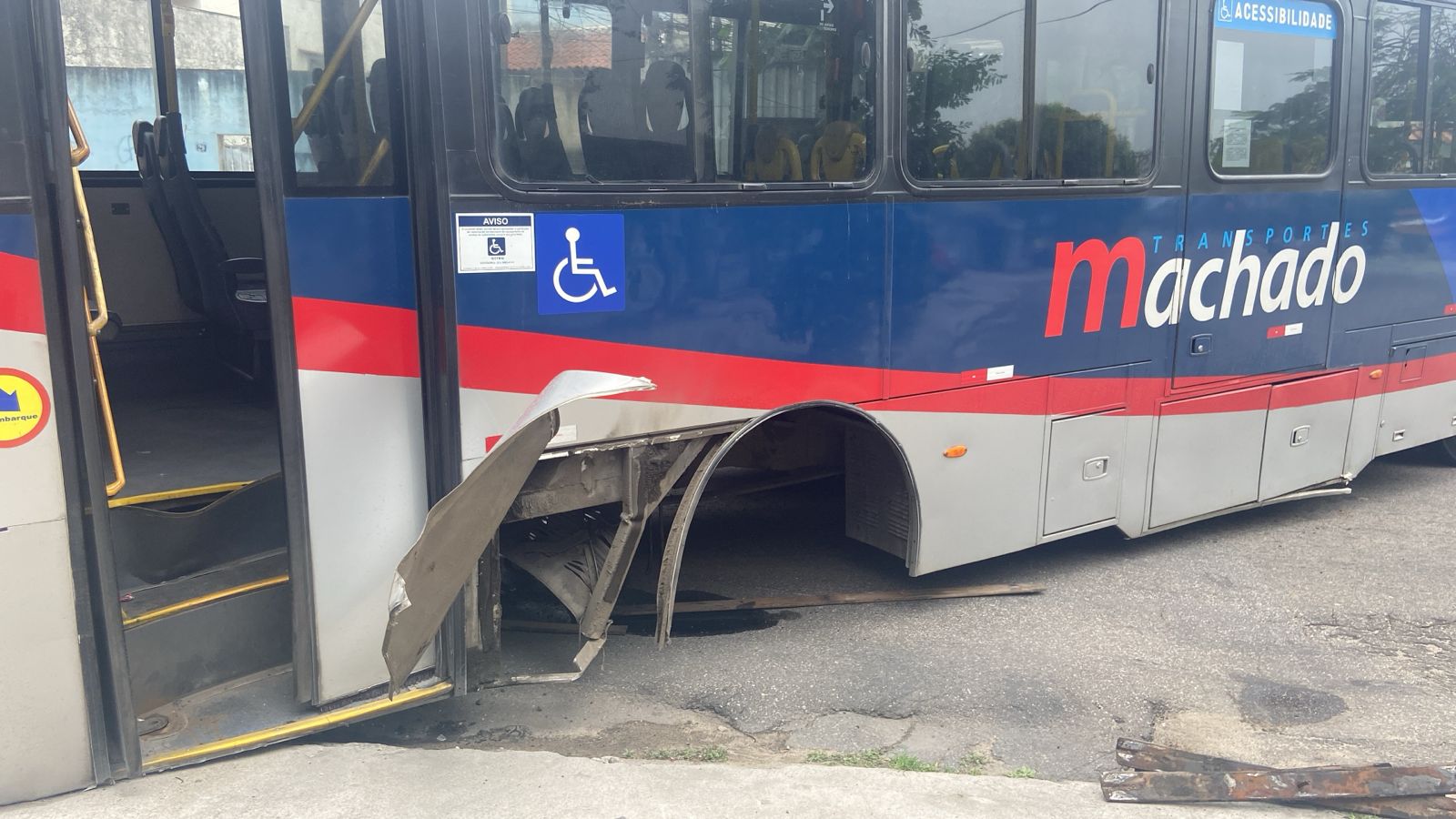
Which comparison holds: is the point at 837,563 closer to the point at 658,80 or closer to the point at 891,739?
the point at 891,739

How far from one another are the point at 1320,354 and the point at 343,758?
5387mm

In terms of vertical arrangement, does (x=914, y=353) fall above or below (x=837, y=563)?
above

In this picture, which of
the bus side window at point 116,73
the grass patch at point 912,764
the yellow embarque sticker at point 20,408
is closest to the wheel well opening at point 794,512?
the grass patch at point 912,764

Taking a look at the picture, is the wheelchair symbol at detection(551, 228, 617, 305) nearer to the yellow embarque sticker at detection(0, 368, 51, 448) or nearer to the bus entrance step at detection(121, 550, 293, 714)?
the bus entrance step at detection(121, 550, 293, 714)

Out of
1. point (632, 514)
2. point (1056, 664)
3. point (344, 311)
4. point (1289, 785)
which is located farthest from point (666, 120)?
point (1289, 785)

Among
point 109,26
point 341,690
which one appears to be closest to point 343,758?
point 341,690

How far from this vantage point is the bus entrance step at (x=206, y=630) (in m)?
3.52

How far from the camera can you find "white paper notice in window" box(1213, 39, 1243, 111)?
5.51m

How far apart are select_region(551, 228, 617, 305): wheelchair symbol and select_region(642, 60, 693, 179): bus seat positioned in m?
0.37

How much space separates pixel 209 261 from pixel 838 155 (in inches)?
127

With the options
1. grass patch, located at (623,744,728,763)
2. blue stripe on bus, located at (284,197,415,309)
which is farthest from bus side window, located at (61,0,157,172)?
grass patch, located at (623,744,728,763)

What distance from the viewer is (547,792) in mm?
3363

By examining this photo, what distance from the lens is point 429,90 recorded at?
3.42 meters

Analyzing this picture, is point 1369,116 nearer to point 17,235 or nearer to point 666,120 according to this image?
point 666,120
